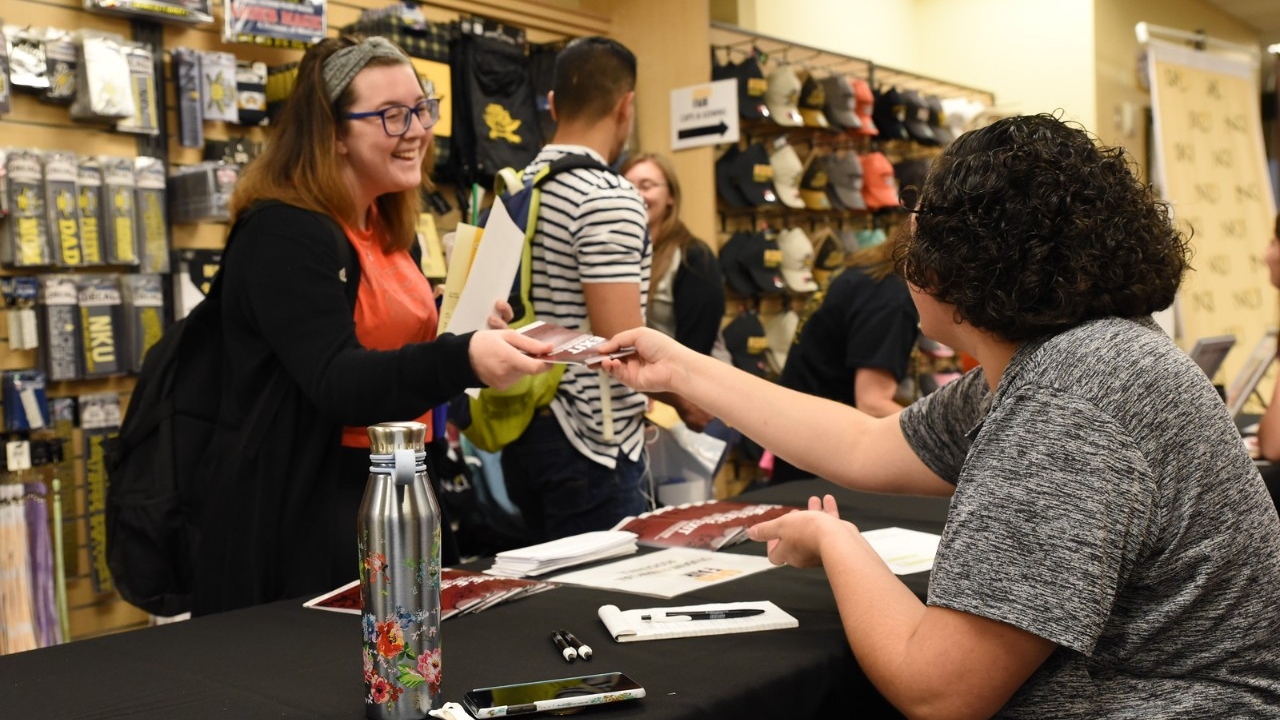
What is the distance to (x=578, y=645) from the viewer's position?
1367mm

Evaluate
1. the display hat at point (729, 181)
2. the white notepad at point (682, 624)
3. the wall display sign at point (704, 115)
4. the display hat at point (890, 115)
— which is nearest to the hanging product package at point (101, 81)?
the wall display sign at point (704, 115)

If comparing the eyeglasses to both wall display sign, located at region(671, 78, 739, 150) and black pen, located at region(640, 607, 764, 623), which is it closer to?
black pen, located at region(640, 607, 764, 623)

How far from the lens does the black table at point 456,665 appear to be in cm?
121

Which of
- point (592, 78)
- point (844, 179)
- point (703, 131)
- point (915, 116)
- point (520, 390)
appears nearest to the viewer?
point (520, 390)

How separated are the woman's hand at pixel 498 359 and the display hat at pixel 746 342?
14.6 feet

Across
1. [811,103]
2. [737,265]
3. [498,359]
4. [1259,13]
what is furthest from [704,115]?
[1259,13]

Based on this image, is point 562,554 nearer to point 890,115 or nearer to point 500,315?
point 500,315

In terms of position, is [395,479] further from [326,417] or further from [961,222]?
[326,417]

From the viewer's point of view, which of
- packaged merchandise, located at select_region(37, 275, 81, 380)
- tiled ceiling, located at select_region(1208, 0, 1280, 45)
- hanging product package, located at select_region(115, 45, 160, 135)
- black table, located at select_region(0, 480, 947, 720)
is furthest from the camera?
tiled ceiling, located at select_region(1208, 0, 1280, 45)

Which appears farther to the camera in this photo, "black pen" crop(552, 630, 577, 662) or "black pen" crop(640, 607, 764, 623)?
Result: "black pen" crop(640, 607, 764, 623)

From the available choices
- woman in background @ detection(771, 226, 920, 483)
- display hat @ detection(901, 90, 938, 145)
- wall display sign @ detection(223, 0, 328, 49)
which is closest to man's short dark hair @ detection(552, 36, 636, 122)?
woman in background @ detection(771, 226, 920, 483)

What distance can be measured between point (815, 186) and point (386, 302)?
16.9ft

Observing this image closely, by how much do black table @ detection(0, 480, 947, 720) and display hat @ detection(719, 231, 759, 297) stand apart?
15.6 feet

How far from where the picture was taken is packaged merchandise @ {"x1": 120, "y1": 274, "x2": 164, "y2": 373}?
13.0 ft
